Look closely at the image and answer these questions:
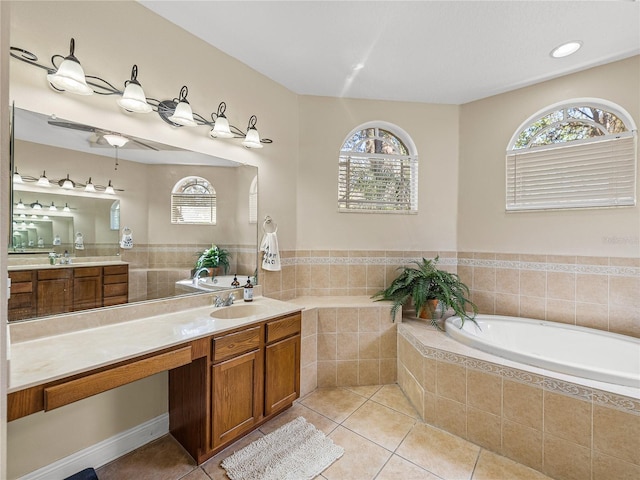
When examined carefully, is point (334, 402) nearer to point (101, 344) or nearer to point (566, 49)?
point (101, 344)

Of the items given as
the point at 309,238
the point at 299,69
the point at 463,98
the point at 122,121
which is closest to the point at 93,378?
the point at 122,121

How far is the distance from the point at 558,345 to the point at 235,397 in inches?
99.9

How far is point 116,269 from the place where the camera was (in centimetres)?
160

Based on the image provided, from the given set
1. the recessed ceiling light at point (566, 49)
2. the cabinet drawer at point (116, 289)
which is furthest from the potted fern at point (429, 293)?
the cabinet drawer at point (116, 289)

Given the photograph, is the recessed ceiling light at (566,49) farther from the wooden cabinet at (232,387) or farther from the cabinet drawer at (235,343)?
the cabinet drawer at (235,343)

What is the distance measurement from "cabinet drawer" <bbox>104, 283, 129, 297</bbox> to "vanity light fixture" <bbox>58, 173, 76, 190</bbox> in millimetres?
567

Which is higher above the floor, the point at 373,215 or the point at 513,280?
the point at 373,215

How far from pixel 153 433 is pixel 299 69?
2898 millimetres

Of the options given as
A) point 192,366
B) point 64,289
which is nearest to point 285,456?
point 192,366

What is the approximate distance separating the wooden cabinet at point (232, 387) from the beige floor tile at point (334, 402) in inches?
12.1

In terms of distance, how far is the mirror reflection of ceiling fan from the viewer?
1417 millimetres

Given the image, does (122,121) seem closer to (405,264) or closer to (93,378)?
(93,378)

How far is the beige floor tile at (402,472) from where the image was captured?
1.52 metres

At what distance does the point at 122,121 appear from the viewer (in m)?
1.62
